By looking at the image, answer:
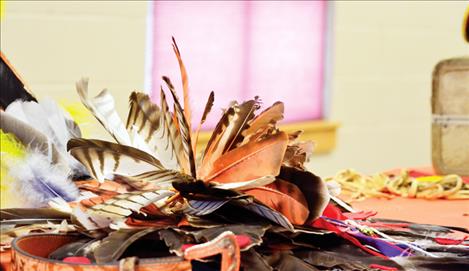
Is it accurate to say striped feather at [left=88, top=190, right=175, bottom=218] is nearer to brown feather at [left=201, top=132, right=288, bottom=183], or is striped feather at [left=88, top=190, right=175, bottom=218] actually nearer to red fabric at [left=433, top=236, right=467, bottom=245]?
brown feather at [left=201, top=132, right=288, bottom=183]

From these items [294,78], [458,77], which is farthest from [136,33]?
[458,77]

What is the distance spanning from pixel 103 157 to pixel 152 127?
3.2 inches

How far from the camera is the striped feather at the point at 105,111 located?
742 mm

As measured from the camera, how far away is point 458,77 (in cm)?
138

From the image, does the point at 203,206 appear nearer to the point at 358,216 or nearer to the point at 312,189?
the point at 312,189

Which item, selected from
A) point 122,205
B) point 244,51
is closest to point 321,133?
point 244,51

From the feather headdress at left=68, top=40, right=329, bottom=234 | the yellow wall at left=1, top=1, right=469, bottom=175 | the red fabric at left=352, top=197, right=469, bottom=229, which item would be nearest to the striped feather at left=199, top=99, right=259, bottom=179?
A: the feather headdress at left=68, top=40, right=329, bottom=234

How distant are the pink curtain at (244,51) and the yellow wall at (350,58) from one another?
8cm

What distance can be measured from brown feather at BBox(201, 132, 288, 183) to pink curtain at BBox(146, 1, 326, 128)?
1873 millimetres

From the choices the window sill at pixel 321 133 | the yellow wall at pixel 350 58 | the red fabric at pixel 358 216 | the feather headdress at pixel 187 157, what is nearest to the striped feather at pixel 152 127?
the feather headdress at pixel 187 157

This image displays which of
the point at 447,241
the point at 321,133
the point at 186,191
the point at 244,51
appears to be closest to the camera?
the point at 186,191

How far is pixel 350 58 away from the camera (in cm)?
341

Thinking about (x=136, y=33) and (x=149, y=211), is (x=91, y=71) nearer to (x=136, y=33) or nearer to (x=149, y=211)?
(x=136, y=33)

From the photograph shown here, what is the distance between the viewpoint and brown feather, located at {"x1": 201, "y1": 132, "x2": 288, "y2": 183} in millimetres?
719
